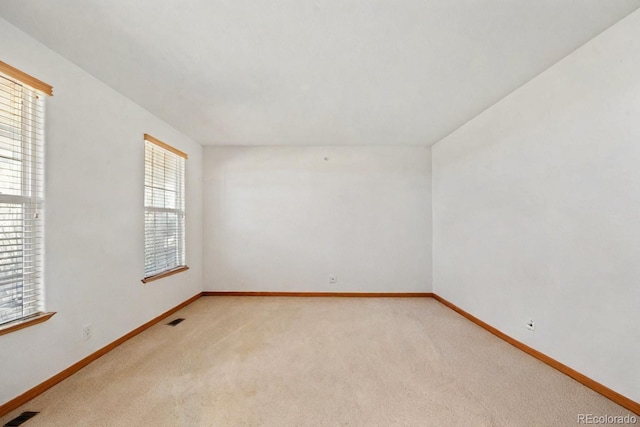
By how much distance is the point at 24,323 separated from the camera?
169cm

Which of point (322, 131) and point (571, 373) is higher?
point (322, 131)

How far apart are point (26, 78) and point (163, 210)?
177cm

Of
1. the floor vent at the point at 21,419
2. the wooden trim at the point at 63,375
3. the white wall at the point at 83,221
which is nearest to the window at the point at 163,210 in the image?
the white wall at the point at 83,221

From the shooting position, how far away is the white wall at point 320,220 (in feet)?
14.0

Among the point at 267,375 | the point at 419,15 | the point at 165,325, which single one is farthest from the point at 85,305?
the point at 419,15

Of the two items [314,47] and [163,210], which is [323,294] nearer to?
[163,210]

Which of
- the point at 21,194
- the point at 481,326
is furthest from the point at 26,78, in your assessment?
the point at 481,326

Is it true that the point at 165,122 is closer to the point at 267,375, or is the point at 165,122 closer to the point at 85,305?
the point at 85,305

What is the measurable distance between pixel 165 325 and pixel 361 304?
98.7 inches

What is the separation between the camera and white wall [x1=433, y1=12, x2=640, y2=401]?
1676 mm

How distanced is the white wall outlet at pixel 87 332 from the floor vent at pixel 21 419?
1.92 feet

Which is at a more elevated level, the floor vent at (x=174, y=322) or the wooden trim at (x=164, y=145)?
the wooden trim at (x=164, y=145)

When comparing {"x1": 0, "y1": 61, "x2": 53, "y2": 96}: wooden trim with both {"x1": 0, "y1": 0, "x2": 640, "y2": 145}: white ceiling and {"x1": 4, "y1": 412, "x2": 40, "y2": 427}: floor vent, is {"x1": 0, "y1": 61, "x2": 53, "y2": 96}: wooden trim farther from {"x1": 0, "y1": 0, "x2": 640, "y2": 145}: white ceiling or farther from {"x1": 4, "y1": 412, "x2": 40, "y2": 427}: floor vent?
{"x1": 4, "y1": 412, "x2": 40, "y2": 427}: floor vent

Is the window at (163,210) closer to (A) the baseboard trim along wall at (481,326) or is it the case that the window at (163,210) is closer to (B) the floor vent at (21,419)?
(A) the baseboard trim along wall at (481,326)
